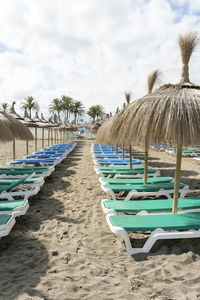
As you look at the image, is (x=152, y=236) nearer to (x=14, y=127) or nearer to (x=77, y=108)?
(x=14, y=127)

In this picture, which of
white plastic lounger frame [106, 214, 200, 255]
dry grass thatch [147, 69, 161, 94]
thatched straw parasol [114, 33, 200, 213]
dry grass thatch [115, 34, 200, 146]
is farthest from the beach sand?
dry grass thatch [147, 69, 161, 94]

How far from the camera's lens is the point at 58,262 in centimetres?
235

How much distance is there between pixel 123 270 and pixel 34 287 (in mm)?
944

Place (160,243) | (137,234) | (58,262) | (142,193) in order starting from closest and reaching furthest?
(58,262) < (160,243) < (137,234) < (142,193)

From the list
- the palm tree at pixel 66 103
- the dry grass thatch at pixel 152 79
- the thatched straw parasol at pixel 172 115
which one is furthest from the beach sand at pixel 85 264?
the palm tree at pixel 66 103

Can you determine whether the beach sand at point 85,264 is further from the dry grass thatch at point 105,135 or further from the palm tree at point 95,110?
the palm tree at point 95,110

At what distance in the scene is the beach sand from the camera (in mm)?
1895

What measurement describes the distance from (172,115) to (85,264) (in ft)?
6.83

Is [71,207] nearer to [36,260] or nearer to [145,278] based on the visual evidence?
[36,260]

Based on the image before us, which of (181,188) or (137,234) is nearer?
(137,234)

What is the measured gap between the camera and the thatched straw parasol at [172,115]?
2400mm

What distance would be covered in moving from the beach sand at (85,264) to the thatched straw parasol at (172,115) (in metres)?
0.91

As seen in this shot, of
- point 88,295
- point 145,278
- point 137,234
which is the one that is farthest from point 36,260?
point 137,234

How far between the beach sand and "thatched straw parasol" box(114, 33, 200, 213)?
91 centimetres
